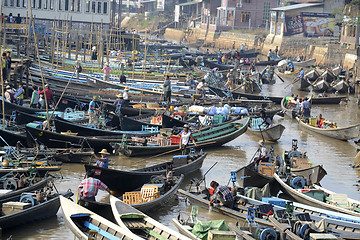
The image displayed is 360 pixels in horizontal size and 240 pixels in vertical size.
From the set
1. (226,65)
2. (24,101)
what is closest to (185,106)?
(24,101)

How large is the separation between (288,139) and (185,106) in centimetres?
497

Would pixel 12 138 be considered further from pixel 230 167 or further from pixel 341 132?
pixel 341 132

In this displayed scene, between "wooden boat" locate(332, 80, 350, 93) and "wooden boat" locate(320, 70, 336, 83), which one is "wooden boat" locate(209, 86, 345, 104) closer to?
"wooden boat" locate(332, 80, 350, 93)

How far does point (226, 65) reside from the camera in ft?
160

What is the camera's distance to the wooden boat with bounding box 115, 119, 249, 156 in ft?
66.5

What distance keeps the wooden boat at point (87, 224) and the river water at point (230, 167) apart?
1311mm

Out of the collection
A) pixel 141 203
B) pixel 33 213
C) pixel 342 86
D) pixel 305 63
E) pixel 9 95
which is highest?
pixel 305 63

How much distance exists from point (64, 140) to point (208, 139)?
5.33 meters

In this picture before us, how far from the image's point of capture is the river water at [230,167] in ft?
45.2

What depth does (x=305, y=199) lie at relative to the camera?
1538 centimetres

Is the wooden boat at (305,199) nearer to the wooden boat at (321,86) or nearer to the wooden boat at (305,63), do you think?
the wooden boat at (321,86)

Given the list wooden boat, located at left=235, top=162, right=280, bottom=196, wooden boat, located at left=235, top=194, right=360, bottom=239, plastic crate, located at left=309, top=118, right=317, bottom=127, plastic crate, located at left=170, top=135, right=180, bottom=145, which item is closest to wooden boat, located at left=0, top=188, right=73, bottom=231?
wooden boat, located at left=235, top=194, right=360, bottom=239

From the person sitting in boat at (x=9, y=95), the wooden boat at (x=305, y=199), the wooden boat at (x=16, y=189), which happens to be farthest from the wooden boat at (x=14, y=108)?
the wooden boat at (x=305, y=199)

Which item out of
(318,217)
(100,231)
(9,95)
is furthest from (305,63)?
(100,231)
